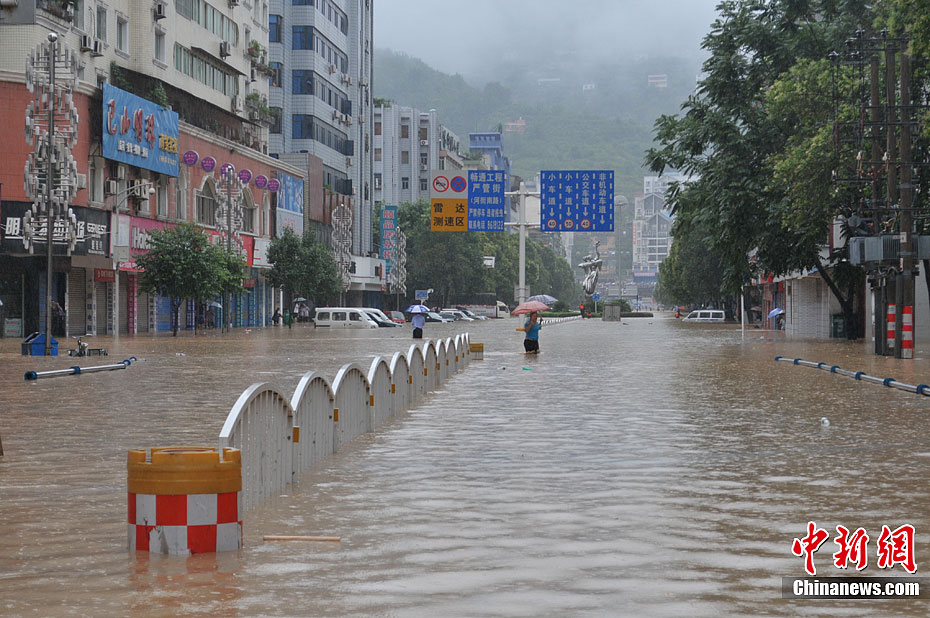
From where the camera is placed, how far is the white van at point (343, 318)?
7569cm

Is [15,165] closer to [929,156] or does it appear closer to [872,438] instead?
[929,156]

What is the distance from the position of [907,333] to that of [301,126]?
68.0 meters

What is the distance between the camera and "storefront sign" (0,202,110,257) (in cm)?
4834

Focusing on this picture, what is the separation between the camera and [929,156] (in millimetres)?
38000

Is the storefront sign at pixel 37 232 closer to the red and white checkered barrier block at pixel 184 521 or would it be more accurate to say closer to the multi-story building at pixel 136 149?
the multi-story building at pixel 136 149

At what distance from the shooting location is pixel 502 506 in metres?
9.25

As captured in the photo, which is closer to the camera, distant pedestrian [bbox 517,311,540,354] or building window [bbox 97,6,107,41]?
distant pedestrian [bbox 517,311,540,354]

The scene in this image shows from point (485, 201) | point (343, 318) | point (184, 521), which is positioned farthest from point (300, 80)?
point (184, 521)

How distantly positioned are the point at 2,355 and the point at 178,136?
3033 centimetres

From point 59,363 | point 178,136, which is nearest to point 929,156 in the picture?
point 59,363

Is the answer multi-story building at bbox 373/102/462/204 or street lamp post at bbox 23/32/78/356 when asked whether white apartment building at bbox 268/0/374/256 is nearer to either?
multi-story building at bbox 373/102/462/204

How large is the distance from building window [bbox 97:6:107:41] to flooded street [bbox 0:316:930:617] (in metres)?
38.9

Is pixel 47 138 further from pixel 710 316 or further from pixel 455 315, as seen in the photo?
pixel 710 316

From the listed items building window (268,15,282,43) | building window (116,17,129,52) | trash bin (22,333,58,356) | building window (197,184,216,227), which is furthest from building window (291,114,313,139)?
trash bin (22,333,58,356)
